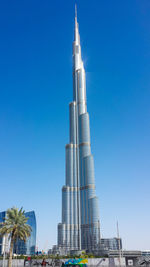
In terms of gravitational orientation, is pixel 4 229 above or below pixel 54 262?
above

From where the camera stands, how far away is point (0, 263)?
7325cm

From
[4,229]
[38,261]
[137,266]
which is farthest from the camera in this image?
[38,261]

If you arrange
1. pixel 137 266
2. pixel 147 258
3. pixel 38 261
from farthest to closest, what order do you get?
pixel 38 261 → pixel 147 258 → pixel 137 266

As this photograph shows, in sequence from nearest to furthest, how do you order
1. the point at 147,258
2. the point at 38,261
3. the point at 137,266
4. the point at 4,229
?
1. the point at 4,229
2. the point at 137,266
3. the point at 147,258
4. the point at 38,261

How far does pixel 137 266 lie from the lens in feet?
215

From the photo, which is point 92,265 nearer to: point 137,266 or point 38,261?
point 137,266

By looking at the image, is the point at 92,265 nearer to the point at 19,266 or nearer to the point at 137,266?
the point at 137,266

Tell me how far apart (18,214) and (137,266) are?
35.5 metres

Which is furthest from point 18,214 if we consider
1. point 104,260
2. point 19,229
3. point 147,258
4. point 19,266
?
point 147,258

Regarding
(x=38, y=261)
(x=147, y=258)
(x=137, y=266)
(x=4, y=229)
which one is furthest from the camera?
(x=38, y=261)

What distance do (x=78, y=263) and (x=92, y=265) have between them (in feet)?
44.4

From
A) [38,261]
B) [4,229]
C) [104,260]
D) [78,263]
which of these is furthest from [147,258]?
[4,229]

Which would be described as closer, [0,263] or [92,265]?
[92,265]

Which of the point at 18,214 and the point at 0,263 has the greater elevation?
the point at 18,214
